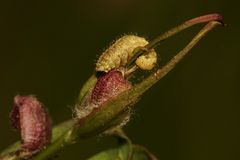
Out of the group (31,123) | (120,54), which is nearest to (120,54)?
(120,54)

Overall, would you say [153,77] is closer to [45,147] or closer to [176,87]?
[45,147]

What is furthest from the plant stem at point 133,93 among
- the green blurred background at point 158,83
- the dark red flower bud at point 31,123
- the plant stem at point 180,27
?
the green blurred background at point 158,83

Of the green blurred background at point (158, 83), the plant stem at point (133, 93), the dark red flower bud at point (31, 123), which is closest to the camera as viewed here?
the plant stem at point (133, 93)

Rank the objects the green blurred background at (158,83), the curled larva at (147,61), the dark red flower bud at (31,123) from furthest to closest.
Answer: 1. the green blurred background at (158,83)
2. the dark red flower bud at (31,123)
3. the curled larva at (147,61)

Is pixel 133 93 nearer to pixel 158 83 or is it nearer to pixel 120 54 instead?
pixel 120 54

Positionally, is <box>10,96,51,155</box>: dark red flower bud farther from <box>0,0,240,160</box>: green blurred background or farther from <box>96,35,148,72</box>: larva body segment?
<box>0,0,240,160</box>: green blurred background

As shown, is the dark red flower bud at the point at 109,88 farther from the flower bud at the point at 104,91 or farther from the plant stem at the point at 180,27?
the plant stem at the point at 180,27

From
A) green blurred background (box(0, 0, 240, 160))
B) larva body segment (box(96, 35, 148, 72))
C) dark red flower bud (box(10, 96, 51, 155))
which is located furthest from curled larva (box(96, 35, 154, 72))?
green blurred background (box(0, 0, 240, 160))

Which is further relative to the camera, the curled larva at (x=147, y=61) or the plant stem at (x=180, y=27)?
the curled larva at (x=147, y=61)
